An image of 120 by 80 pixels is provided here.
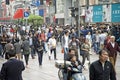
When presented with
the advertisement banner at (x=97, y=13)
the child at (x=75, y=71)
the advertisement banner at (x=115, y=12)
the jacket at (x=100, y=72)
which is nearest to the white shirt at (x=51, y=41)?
the advertisement banner at (x=115, y=12)

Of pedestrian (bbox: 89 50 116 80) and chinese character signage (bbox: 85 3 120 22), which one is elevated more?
pedestrian (bbox: 89 50 116 80)

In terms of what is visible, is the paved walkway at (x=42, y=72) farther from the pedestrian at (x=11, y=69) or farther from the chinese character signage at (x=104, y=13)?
the chinese character signage at (x=104, y=13)

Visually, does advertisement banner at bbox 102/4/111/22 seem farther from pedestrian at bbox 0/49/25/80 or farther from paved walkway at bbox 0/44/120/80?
pedestrian at bbox 0/49/25/80

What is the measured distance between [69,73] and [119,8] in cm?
2512

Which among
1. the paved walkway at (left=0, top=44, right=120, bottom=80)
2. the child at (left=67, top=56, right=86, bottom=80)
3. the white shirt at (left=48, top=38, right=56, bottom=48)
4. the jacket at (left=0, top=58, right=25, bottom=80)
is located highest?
the jacket at (left=0, top=58, right=25, bottom=80)

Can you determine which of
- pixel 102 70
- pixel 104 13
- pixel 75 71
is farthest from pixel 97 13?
pixel 102 70

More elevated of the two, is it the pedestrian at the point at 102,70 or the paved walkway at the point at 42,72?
the pedestrian at the point at 102,70

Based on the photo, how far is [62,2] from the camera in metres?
82.4

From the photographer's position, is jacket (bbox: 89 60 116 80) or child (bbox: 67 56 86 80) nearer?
jacket (bbox: 89 60 116 80)

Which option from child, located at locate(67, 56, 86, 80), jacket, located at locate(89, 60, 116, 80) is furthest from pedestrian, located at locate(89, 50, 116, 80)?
child, located at locate(67, 56, 86, 80)

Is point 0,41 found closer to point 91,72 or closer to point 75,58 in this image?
point 75,58

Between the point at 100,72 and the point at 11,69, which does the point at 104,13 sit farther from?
the point at 100,72

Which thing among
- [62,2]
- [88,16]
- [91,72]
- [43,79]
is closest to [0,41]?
[43,79]

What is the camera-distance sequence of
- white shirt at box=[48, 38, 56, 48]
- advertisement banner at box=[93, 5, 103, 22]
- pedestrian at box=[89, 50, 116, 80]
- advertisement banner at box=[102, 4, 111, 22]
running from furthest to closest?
1. advertisement banner at box=[93, 5, 103, 22]
2. advertisement banner at box=[102, 4, 111, 22]
3. white shirt at box=[48, 38, 56, 48]
4. pedestrian at box=[89, 50, 116, 80]
